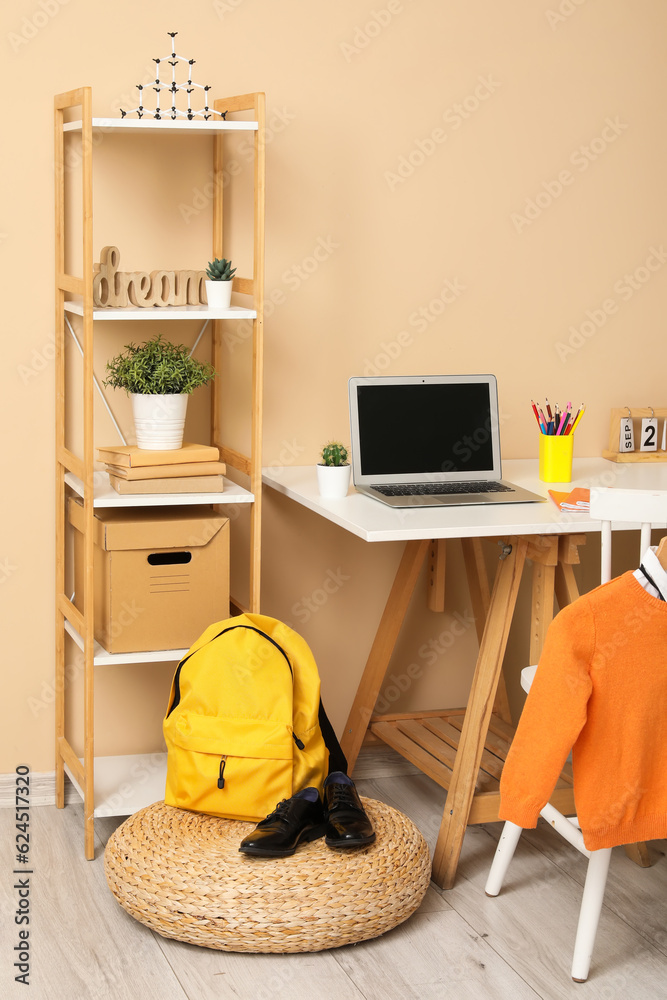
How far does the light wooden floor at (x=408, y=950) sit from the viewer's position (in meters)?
1.91

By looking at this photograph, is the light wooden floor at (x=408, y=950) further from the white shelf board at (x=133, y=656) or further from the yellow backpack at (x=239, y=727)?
the white shelf board at (x=133, y=656)

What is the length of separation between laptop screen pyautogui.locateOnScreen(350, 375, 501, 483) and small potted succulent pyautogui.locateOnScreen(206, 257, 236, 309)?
0.35m

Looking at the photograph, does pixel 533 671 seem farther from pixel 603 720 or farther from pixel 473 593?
pixel 473 593

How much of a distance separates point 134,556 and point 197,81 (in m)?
1.10

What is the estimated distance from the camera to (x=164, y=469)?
2279 millimetres

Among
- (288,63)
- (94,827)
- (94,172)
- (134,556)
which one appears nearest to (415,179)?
(288,63)

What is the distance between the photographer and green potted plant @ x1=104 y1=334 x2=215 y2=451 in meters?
2.29

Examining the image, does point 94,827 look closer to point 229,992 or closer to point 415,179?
point 229,992

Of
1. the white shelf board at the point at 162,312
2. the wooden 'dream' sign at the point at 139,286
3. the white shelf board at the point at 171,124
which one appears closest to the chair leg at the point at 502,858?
the white shelf board at the point at 162,312

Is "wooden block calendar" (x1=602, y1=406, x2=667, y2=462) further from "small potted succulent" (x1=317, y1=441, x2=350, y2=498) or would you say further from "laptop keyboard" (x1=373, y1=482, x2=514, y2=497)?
"small potted succulent" (x1=317, y1=441, x2=350, y2=498)

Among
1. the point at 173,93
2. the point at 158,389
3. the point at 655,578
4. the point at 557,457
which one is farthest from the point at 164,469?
the point at 655,578

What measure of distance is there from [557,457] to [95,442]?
1.09 metres

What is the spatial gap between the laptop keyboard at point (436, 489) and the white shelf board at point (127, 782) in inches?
33.4

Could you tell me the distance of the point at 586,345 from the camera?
2896 millimetres
